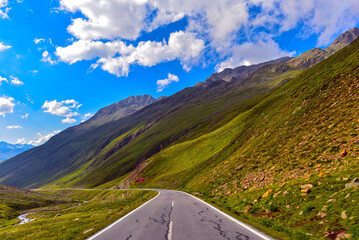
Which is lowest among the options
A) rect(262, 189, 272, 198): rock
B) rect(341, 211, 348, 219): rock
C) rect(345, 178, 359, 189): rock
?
rect(262, 189, 272, 198): rock

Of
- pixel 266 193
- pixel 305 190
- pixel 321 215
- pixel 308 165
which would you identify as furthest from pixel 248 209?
pixel 308 165

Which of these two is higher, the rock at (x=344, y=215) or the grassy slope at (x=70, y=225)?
the grassy slope at (x=70, y=225)

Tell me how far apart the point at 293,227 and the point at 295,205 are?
7.55 feet

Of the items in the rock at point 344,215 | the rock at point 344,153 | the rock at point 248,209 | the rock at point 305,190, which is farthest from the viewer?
the rock at point 248,209

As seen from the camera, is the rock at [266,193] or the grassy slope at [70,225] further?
the rock at [266,193]

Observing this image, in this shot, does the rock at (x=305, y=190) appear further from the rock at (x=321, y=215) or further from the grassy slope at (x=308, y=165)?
the rock at (x=321, y=215)

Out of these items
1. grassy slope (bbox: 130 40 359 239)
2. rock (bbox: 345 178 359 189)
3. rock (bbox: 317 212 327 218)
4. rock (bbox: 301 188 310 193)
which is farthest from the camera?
rock (bbox: 301 188 310 193)

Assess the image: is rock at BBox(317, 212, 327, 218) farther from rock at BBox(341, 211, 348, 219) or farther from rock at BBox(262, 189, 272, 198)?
rock at BBox(262, 189, 272, 198)

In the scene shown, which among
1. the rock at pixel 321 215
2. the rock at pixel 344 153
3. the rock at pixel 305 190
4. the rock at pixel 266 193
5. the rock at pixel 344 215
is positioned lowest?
the rock at pixel 266 193

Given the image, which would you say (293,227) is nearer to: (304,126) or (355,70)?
(304,126)

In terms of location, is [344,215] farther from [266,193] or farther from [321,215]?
[266,193]

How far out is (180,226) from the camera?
11.3m

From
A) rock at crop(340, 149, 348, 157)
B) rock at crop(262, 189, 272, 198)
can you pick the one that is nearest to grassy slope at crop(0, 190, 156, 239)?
rock at crop(262, 189, 272, 198)

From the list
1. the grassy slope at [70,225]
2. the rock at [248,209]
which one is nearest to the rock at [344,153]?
the rock at [248,209]
